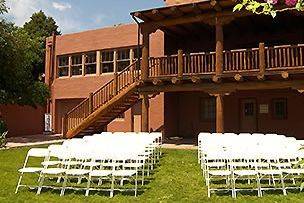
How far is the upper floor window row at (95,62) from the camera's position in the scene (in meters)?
24.0

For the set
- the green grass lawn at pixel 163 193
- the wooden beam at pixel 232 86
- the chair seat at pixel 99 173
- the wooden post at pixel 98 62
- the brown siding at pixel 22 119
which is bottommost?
the green grass lawn at pixel 163 193

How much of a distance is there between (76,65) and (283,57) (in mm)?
15151

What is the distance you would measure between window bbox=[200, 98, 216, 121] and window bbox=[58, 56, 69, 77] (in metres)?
10.2

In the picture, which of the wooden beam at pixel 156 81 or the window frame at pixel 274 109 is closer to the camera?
the wooden beam at pixel 156 81

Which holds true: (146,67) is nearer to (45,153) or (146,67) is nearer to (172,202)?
(45,153)

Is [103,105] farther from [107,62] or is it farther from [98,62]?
[98,62]

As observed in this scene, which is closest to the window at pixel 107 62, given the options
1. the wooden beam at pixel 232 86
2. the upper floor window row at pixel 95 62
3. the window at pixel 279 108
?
the upper floor window row at pixel 95 62

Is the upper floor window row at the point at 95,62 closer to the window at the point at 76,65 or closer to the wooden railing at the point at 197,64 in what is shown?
the window at the point at 76,65

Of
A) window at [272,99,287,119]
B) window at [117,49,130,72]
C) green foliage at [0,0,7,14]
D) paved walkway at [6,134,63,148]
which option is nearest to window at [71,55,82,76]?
window at [117,49,130,72]

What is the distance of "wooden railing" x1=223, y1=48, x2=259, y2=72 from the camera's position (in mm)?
15695

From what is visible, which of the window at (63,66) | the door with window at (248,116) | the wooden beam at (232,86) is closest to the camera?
the wooden beam at (232,86)

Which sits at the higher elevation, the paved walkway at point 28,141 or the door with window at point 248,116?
the door with window at point 248,116

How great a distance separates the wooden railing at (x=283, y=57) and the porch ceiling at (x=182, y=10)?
2544 millimetres

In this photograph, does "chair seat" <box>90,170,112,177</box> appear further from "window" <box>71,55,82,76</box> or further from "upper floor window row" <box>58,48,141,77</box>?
"window" <box>71,55,82,76</box>
